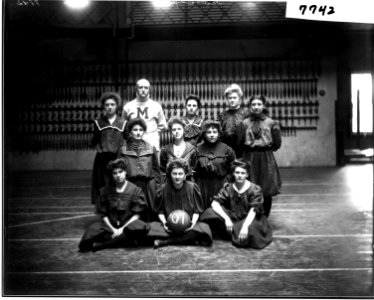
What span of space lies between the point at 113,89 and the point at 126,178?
7.07 meters

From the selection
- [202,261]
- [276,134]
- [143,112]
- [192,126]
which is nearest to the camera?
[202,261]

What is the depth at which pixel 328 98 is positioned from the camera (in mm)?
11719

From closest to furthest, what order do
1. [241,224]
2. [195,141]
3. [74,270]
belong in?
[74,270] < [241,224] < [195,141]

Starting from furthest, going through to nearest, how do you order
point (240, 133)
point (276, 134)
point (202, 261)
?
point (240, 133)
point (276, 134)
point (202, 261)

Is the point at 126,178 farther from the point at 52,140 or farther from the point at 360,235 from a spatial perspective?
the point at 52,140

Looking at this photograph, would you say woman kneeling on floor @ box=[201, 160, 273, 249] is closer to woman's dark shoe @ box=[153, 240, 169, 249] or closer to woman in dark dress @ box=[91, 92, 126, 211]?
woman's dark shoe @ box=[153, 240, 169, 249]

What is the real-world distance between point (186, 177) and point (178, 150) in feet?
1.15

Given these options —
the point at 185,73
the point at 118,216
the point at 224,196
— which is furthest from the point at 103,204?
the point at 185,73

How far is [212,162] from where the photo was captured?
5.08m

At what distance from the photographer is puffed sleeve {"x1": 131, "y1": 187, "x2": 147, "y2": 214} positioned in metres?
4.57

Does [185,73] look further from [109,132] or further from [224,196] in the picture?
[224,196]

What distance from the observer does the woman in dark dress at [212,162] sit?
5.06 metres

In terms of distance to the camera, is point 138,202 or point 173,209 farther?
point 173,209

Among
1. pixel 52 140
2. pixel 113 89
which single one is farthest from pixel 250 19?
pixel 52 140
